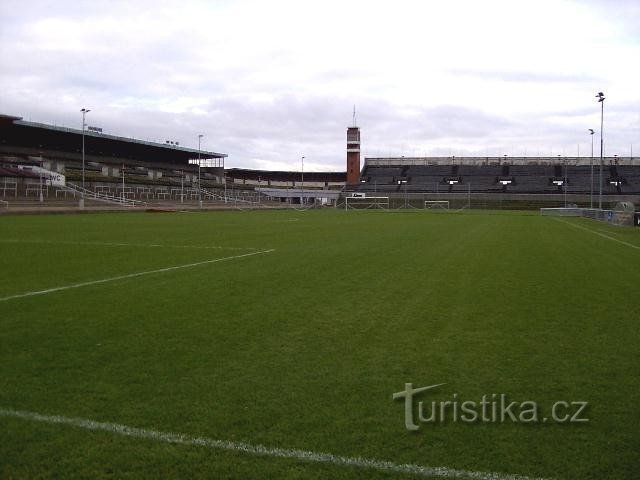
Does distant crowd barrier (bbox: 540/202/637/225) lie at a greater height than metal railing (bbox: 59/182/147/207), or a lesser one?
lesser

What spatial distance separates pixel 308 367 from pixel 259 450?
166cm

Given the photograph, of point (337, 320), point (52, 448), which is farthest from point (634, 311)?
point (52, 448)

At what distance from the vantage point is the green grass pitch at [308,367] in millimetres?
3580

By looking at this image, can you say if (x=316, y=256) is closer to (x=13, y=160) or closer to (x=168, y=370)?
(x=168, y=370)

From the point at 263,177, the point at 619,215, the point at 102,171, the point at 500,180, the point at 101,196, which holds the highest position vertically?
the point at 263,177

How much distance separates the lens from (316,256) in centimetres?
1479

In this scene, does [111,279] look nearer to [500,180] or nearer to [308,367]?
[308,367]

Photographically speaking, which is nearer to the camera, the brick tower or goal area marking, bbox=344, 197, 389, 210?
goal area marking, bbox=344, 197, 389, 210

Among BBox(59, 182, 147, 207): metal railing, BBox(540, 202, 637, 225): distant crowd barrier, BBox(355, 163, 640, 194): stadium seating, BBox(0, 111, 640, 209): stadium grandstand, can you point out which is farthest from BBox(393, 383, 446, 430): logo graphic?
BBox(355, 163, 640, 194): stadium seating

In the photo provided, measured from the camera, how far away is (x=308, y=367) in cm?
525

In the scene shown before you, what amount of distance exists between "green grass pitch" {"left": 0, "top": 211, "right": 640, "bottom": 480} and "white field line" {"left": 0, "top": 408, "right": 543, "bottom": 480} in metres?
0.05

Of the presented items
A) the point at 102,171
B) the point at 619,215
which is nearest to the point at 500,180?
the point at 102,171

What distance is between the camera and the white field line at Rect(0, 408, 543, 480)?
337 cm

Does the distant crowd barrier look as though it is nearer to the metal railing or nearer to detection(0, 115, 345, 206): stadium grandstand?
detection(0, 115, 345, 206): stadium grandstand
